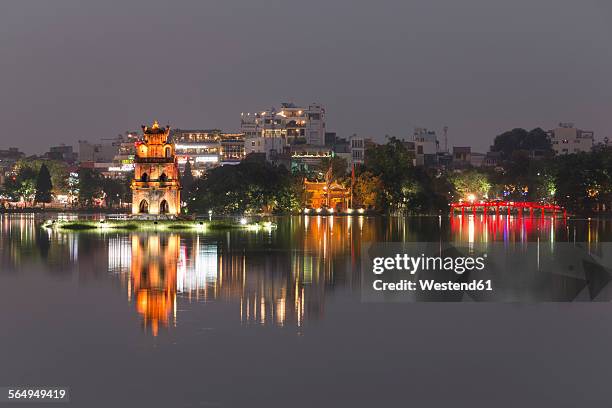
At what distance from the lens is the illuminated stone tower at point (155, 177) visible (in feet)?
315

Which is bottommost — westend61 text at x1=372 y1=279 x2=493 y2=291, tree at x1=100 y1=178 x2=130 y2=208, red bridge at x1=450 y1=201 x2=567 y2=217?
westend61 text at x1=372 y1=279 x2=493 y2=291

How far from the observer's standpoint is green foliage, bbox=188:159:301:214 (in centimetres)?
12600

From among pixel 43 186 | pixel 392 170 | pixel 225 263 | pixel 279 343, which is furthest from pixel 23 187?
pixel 279 343

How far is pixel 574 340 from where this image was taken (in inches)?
1113

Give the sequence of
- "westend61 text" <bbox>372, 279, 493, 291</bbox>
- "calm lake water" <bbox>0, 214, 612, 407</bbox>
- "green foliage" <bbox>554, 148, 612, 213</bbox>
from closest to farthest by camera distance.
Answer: "calm lake water" <bbox>0, 214, 612, 407</bbox> < "westend61 text" <bbox>372, 279, 493, 291</bbox> < "green foliage" <bbox>554, 148, 612, 213</bbox>

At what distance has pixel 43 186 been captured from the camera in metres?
175

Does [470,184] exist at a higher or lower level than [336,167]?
lower

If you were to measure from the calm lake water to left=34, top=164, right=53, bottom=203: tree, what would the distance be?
13222 centimetres

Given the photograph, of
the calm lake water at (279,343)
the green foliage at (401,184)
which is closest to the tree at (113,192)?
the green foliage at (401,184)

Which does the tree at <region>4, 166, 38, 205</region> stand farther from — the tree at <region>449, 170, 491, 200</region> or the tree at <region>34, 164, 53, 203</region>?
the tree at <region>449, 170, 491, 200</region>

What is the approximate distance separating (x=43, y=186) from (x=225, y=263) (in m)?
131

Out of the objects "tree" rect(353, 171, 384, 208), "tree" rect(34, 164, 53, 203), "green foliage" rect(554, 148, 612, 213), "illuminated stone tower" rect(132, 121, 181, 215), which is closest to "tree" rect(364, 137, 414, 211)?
"tree" rect(353, 171, 384, 208)

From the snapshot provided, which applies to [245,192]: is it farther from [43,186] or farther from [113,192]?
[43,186]

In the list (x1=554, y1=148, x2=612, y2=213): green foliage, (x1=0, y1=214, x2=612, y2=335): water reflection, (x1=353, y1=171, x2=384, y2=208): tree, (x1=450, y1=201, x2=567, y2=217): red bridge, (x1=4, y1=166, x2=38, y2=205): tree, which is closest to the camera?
(x1=0, y1=214, x2=612, y2=335): water reflection
